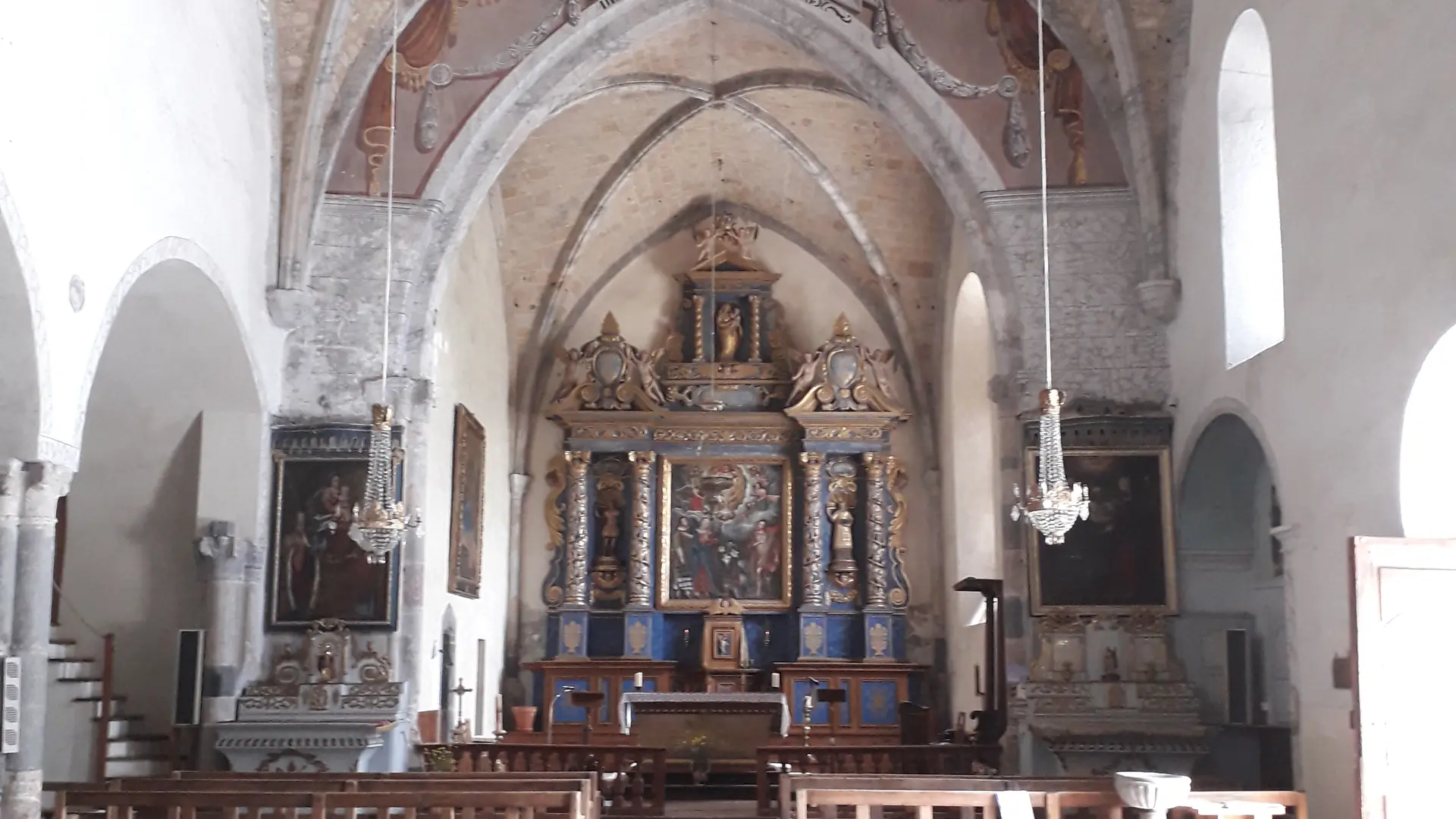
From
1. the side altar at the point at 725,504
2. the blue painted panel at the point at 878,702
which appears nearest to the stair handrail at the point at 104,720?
the side altar at the point at 725,504

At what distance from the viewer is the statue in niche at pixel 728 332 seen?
18500 millimetres

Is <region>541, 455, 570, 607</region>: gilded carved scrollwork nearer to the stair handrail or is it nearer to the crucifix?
the crucifix

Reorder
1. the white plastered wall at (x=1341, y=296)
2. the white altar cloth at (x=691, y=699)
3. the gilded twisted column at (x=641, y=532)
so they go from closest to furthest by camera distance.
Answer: the white plastered wall at (x=1341, y=296)
the white altar cloth at (x=691, y=699)
the gilded twisted column at (x=641, y=532)

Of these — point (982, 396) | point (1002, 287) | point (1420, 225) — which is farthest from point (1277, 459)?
point (982, 396)

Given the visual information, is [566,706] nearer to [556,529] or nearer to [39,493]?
[556,529]

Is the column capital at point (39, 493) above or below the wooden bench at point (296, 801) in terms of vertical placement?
above

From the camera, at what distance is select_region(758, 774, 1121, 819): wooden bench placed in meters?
7.88

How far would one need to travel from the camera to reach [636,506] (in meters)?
18.0

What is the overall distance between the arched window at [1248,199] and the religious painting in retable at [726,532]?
26.9ft

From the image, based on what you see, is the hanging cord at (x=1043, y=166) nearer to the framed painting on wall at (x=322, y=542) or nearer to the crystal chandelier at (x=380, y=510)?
the crystal chandelier at (x=380, y=510)

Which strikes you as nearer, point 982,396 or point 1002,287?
point 1002,287

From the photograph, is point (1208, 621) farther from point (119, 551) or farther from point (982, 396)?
point (119, 551)

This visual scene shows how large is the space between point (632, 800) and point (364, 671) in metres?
2.54

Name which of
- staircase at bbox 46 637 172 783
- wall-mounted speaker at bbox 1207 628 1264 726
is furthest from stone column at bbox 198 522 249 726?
wall-mounted speaker at bbox 1207 628 1264 726
